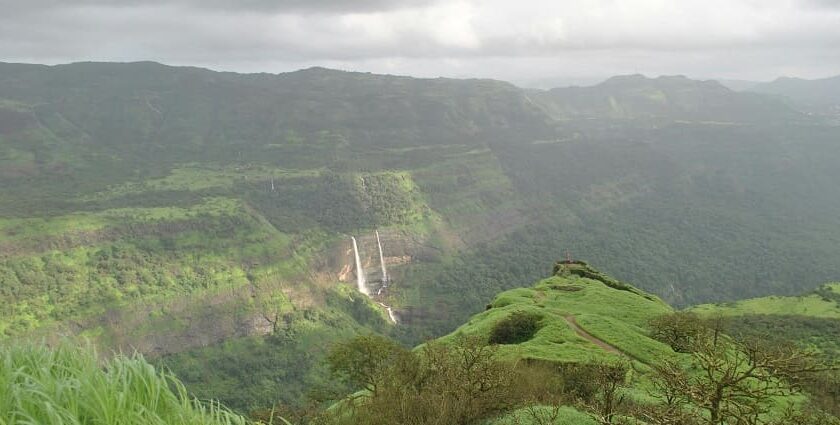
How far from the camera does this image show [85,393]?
6.36m

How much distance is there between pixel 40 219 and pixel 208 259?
43973 mm

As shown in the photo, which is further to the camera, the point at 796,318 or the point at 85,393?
the point at 796,318

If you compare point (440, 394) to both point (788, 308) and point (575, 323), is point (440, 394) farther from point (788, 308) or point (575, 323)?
point (788, 308)

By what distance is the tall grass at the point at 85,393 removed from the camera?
609 cm

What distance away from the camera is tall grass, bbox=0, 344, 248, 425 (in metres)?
6.09

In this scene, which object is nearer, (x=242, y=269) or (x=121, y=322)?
(x=121, y=322)

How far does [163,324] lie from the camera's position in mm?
129250

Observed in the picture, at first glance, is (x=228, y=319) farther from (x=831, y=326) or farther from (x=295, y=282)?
(x=831, y=326)

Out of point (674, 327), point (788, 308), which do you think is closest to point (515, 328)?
point (674, 327)

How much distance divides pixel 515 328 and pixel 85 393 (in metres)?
47.1

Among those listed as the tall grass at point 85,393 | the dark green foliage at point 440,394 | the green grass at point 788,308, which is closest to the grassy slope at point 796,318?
the green grass at point 788,308

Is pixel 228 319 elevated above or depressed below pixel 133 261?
below

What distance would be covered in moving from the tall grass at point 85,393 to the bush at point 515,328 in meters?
44.0

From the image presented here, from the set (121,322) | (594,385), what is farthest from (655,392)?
(121,322)
